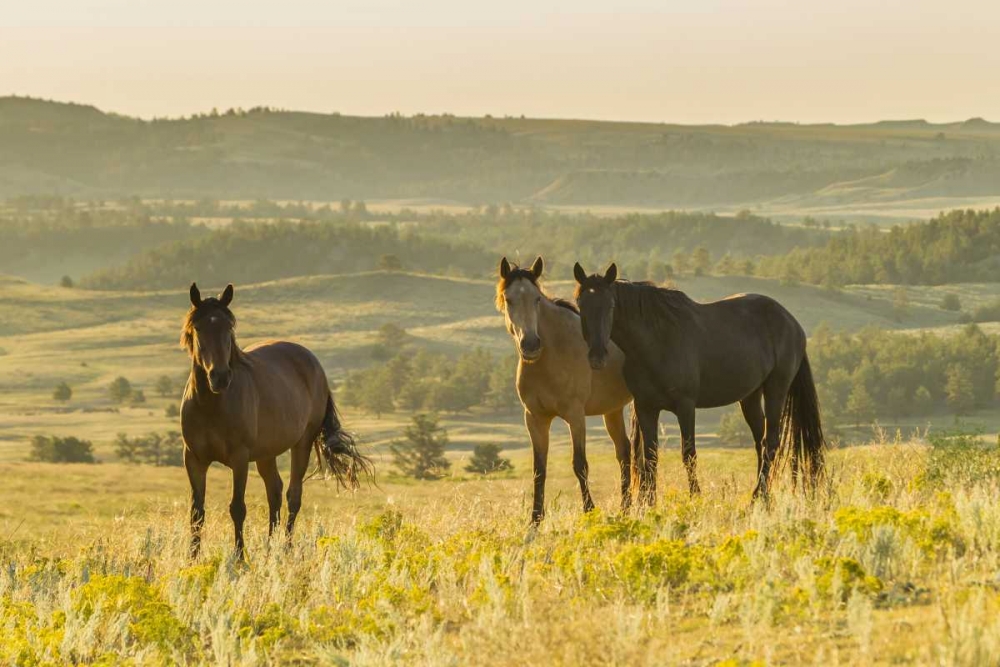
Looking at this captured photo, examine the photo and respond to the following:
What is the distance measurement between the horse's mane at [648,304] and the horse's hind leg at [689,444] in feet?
2.92

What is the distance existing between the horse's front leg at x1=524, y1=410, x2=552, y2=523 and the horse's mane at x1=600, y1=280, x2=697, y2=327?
135 cm

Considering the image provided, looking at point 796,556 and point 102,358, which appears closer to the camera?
point 796,556

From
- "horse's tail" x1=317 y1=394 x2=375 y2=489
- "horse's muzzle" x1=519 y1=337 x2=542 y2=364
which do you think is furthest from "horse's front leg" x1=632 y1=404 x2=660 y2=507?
"horse's tail" x1=317 y1=394 x2=375 y2=489

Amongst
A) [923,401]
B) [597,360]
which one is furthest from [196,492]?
[923,401]

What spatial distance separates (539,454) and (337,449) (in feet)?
10.0

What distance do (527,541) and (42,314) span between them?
→ 154 meters

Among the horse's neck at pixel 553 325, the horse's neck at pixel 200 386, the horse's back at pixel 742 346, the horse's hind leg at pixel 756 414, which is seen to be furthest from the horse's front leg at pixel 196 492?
the horse's hind leg at pixel 756 414

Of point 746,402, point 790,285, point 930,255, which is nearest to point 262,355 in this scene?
point 746,402

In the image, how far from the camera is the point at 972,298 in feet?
505

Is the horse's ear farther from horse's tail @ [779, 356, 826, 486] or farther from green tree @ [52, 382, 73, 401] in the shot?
green tree @ [52, 382, 73, 401]

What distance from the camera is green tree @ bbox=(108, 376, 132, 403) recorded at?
10731 cm

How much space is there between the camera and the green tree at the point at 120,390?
107312 millimetres

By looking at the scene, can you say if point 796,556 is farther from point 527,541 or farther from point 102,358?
point 102,358

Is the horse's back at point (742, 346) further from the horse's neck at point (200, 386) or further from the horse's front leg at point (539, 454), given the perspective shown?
the horse's neck at point (200, 386)
